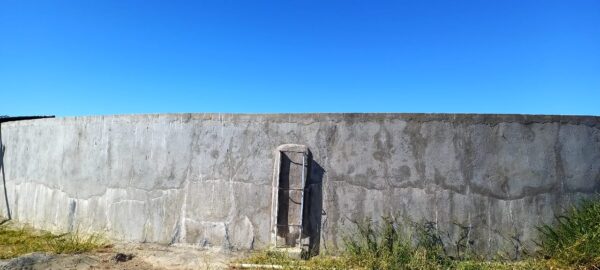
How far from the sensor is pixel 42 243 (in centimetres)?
643

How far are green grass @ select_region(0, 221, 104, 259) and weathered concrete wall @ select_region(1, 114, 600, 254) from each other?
1.32 ft

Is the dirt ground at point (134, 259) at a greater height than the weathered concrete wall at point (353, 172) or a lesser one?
lesser

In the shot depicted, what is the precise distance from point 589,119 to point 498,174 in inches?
54.8

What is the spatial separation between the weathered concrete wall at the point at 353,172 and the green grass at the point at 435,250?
161 millimetres

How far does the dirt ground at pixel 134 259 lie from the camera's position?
210 inches

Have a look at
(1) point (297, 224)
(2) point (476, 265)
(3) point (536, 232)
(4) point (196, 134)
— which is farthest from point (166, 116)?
(3) point (536, 232)

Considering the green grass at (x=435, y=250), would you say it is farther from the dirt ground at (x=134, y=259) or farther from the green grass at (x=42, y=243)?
the green grass at (x=42, y=243)

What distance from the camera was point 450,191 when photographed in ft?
18.6

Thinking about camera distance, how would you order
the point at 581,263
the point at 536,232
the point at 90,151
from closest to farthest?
1. the point at 581,263
2. the point at 536,232
3. the point at 90,151

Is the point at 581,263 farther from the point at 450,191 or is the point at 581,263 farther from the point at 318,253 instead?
the point at 318,253

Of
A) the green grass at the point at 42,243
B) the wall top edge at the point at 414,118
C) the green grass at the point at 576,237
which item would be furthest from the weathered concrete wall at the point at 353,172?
the green grass at the point at 42,243

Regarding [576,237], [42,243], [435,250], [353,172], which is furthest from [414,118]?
[42,243]

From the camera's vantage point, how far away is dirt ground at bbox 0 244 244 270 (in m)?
5.32

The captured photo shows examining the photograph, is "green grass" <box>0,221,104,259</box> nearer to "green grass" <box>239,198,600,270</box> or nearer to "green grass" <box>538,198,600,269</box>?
"green grass" <box>239,198,600,270</box>
